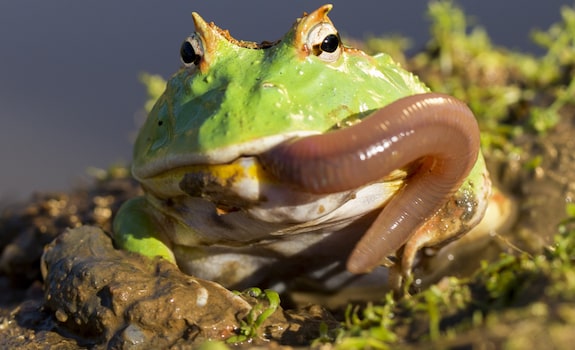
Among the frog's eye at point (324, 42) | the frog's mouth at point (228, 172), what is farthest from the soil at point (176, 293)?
the frog's eye at point (324, 42)

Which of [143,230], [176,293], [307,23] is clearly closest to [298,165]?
[307,23]

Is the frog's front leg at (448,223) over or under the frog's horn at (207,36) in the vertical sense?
under

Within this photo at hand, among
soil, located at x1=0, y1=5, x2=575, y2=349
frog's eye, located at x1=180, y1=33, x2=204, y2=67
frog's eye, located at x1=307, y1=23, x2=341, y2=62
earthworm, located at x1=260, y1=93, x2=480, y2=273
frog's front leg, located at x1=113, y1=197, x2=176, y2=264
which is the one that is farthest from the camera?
frog's front leg, located at x1=113, y1=197, x2=176, y2=264

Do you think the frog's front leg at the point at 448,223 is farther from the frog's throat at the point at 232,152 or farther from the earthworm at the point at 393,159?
the frog's throat at the point at 232,152

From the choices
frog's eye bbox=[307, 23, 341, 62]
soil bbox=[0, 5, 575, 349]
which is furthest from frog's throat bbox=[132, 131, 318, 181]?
soil bbox=[0, 5, 575, 349]

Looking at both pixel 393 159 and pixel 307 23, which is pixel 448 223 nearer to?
pixel 393 159

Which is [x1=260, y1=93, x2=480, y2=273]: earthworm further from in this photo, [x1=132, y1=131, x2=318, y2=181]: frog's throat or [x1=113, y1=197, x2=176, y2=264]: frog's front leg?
[x1=113, y1=197, x2=176, y2=264]: frog's front leg

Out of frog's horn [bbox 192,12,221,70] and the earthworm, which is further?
frog's horn [bbox 192,12,221,70]

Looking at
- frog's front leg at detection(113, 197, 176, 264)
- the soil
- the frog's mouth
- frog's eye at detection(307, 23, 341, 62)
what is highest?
frog's eye at detection(307, 23, 341, 62)

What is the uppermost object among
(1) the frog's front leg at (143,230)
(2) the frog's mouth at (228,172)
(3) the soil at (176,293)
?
(2) the frog's mouth at (228,172)

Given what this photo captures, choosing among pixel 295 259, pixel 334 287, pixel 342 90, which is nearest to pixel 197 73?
pixel 342 90
